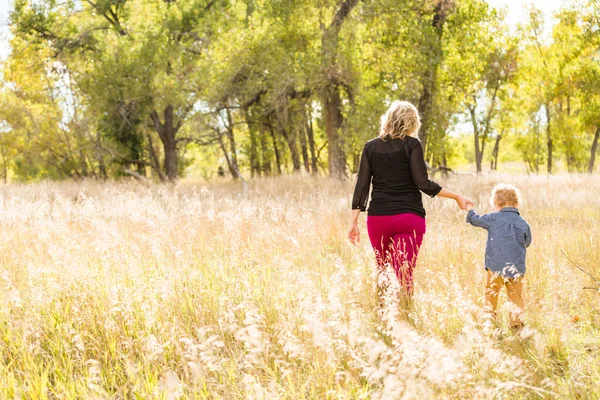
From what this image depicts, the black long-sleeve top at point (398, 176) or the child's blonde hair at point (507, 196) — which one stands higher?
the black long-sleeve top at point (398, 176)

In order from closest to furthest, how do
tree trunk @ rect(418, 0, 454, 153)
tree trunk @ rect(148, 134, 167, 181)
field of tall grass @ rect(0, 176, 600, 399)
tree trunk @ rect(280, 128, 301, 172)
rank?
field of tall grass @ rect(0, 176, 600, 399)
tree trunk @ rect(418, 0, 454, 153)
tree trunk @ rect(280, 128, 301, 172)
tree trunk @ rect(148, 134, 167, 181)

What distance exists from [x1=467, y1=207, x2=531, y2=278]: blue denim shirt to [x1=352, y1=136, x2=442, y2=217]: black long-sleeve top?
0.56 metres

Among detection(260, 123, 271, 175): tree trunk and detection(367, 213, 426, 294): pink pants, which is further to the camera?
detection(260, 123, 271, 175): tree trunk

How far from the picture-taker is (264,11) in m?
16.9

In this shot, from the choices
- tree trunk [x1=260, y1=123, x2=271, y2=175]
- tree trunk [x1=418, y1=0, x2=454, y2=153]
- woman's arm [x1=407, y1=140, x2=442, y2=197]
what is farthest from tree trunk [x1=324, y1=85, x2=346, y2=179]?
woman's arm [x1=407, y1=140, x2=442, y2=197]

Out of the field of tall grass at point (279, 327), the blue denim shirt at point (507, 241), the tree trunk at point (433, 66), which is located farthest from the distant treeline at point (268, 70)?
the blue denim shirt at point (507, 241)

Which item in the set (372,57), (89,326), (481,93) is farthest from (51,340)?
(481,93)

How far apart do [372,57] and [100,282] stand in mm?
13726

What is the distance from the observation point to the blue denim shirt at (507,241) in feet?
13.5

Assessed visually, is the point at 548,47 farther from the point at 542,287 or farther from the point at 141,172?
the point at 542,287

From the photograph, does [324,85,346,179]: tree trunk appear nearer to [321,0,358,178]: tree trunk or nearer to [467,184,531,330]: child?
[321,0,358,178]: tree trunk

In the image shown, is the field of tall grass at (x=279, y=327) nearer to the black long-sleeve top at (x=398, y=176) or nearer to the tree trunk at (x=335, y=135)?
the black long-sleeve top at (x=398, y=176)

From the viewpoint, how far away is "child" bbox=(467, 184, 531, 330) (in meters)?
4.12

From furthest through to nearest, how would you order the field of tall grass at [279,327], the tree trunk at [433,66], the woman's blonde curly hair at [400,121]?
the tree trunk at [433,66], the woman's blonde curly hair at [400,121], the field of tall grass at [279,327]
